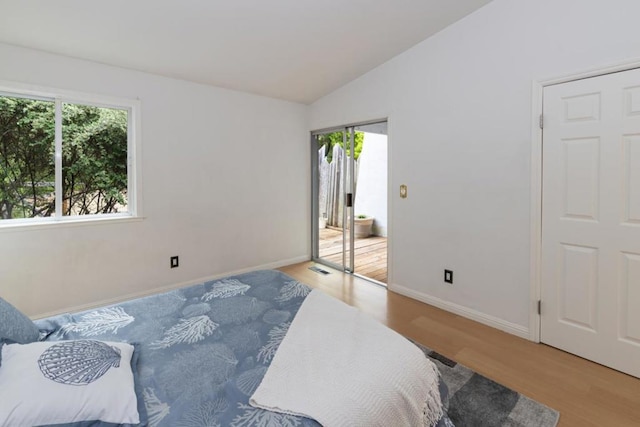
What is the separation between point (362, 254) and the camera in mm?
4762

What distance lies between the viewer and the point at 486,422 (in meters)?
1.61

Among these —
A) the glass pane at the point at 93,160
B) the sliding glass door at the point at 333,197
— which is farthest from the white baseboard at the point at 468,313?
the glass pane at the point at 93,160

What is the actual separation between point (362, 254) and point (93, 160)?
11.6ft

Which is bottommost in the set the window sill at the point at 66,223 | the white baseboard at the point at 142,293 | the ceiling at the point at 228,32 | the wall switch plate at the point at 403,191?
the white baseboard at the point at 142,293

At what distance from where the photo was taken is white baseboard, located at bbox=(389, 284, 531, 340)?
2521mm

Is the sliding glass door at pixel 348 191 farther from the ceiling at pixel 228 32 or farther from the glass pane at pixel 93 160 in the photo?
the glass pane at pixel 93 160

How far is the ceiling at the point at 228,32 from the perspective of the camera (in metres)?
2.20

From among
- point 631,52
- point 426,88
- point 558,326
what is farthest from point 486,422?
point 426,88

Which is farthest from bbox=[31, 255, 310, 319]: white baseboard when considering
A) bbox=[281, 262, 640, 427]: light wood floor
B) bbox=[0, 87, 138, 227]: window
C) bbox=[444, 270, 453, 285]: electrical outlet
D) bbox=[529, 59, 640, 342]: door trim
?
bbox=[529, 59, 640, 342]: door trim

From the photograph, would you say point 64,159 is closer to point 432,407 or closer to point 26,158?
point 26,158

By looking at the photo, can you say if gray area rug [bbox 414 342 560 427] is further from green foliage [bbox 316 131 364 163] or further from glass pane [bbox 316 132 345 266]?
green foliage [bbox 316 131 364 163]

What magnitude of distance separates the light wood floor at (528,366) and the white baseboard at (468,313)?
6cm

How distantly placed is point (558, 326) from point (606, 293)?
40cm

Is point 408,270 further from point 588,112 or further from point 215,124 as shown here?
point 215,124
